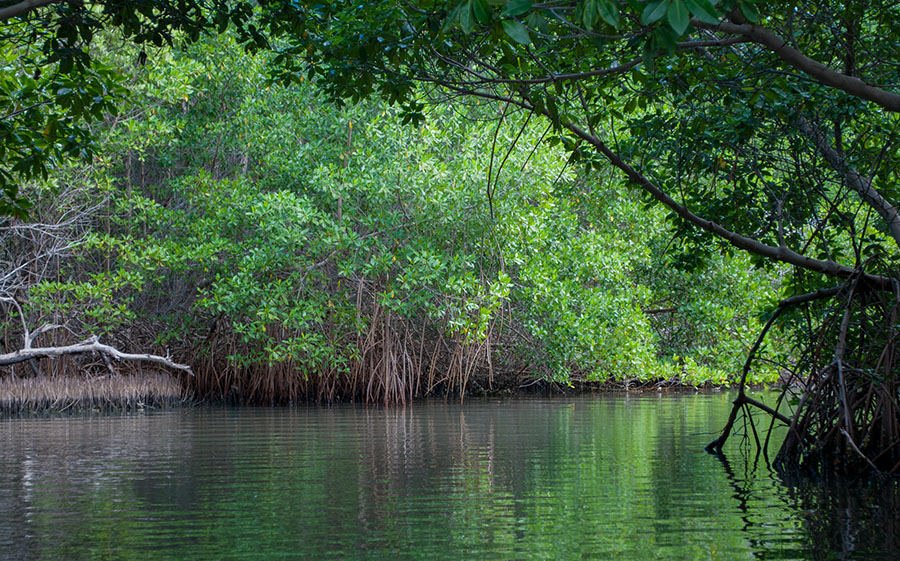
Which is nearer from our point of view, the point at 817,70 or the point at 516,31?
the point at 516,31

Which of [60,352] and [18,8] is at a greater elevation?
[18,8]

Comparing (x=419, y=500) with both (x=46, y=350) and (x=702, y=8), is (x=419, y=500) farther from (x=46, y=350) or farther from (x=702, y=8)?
(x=46, y=350)

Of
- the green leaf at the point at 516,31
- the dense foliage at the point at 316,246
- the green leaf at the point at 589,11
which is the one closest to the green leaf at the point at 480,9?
the green leaf at the point at 516,31

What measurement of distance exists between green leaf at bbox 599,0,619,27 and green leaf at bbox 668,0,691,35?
0.79 ft

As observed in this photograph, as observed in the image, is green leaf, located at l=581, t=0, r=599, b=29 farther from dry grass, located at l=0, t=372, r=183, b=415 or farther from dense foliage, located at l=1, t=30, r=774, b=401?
dry grass, located at l=0, t=372, r=183, b=415

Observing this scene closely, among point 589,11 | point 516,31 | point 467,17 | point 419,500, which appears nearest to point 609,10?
point 589,11

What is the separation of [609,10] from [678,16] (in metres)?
0.36

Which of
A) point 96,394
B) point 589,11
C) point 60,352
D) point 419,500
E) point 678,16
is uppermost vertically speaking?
point 589,11

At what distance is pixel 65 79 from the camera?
584cm

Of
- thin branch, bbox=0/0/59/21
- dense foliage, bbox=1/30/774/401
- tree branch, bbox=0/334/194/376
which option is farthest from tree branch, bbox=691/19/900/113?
tree branch, bbox=0/334/194/376

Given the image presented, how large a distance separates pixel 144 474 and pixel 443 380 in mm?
9131

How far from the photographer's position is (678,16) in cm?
262

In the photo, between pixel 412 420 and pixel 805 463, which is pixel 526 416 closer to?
pixel 412 420

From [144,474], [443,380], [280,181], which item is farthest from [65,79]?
[443,380]
